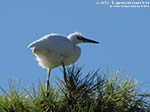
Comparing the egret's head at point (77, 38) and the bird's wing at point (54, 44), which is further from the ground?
the bird's wing at point (54, 44)

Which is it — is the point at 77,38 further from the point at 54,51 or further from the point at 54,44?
the point at 54,44

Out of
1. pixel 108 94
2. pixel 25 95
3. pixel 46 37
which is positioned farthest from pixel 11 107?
pixel 46 37

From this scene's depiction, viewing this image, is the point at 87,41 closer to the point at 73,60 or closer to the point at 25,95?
the point at 73,60

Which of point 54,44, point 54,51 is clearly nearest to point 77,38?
point 54,51

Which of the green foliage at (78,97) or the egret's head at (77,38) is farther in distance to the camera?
the egret's head at (77,38)

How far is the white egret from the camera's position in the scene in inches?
347

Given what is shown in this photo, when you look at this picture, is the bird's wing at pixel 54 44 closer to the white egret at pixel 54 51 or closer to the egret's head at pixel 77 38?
the white egret at pixel 54 51

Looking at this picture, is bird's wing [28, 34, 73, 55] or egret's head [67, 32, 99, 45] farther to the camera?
egret's head [67, 32, 99, 45]

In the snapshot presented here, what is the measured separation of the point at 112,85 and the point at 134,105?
0.41 metres

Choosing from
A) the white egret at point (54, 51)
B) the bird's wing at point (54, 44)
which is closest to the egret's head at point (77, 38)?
the white egret at point (54, 51)

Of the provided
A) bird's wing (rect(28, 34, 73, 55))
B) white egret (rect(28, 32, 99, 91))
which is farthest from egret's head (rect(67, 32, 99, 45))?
bird's wing (rect(28, 34, 73, 55))

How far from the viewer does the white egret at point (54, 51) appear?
28.9 ft

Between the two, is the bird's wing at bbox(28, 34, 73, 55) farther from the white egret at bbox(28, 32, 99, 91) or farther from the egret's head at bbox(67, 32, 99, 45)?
the egret's head at bbox(67, 32, 99, 45)

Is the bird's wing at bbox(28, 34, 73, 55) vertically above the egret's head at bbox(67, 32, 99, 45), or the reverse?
the bird's wing at bbox(28, 34, 73, 55)
